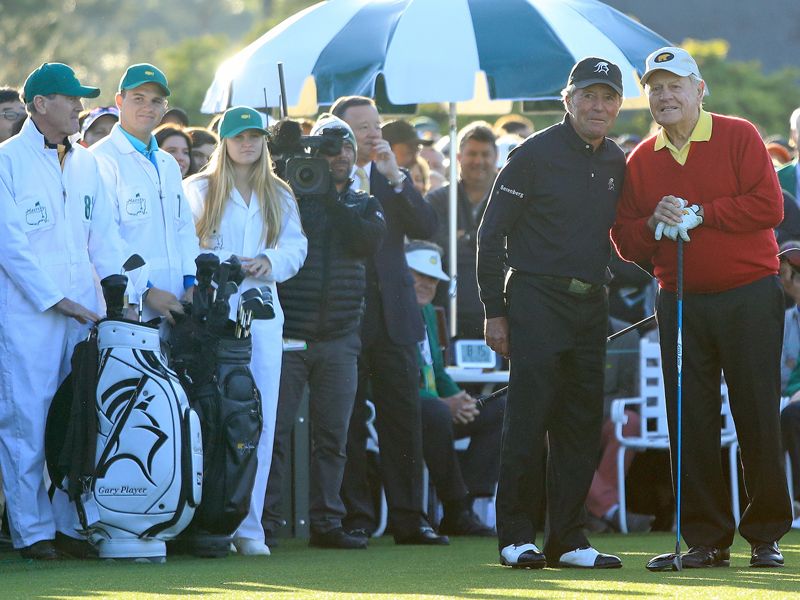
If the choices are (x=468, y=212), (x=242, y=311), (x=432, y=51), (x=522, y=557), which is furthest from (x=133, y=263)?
(x=468, y=212)

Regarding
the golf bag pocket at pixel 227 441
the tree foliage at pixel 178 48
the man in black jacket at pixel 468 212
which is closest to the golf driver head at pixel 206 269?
the golf bag pocket at pixel 227 441

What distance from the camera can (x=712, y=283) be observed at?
7582 millimetres

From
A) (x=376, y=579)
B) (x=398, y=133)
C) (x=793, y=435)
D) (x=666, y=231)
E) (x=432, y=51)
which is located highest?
(x=432, y=51)

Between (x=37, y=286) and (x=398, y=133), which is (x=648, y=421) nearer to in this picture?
(x=398, y=133)

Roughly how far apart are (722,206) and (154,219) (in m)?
2.75

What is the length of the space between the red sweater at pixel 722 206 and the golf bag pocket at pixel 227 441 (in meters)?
1.97

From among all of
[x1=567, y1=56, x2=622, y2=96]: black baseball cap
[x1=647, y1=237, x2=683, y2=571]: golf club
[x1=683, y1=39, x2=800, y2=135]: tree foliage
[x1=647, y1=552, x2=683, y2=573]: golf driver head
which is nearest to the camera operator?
[x1=567, y1=56, x2=622, y2=96]: black baseball cap

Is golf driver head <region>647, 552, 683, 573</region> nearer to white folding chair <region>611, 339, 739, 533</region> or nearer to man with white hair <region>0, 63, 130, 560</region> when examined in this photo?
man with white hair <region>0, 63, 130, 560</region>

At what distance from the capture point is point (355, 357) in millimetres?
9320

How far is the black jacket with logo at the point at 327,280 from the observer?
9133 millimetres

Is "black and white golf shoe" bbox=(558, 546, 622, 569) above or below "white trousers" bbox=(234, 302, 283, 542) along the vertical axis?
below

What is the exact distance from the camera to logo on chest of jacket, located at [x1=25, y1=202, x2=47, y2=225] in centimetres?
832

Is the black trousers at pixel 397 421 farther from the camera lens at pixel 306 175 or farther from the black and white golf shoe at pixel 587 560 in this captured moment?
the black and white golf shoe at pixel 587 560

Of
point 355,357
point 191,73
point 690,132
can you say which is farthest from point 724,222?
point 191,73
